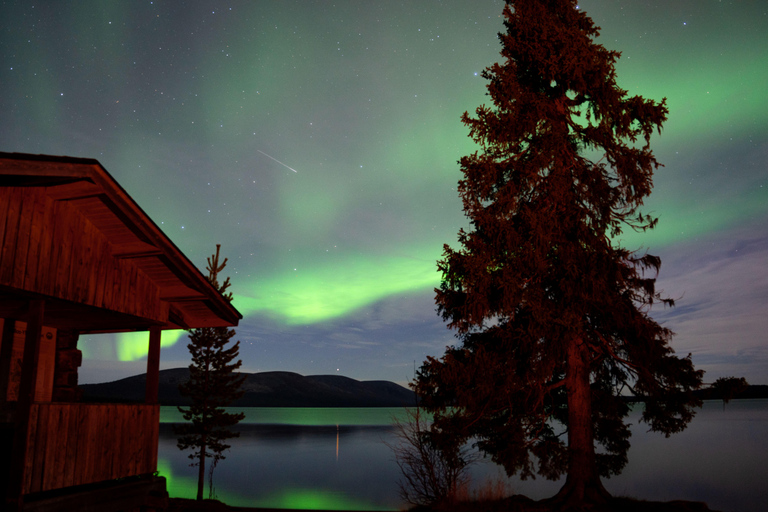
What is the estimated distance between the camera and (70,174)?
885 cm

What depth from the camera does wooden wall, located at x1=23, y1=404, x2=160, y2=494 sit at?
8.99m

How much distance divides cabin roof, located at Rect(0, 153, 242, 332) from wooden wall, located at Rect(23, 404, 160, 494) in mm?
2037

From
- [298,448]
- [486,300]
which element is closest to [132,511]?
[486,300]

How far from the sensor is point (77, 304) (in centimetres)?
1002

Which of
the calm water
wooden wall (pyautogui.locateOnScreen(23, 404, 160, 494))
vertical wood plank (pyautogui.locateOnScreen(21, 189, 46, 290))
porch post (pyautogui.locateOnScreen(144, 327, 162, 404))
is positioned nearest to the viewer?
vertical wood plank (pyautogui.locateOnScreen(21, 189, 46, 290))

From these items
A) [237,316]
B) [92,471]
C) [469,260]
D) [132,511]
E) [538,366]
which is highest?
[469,260]

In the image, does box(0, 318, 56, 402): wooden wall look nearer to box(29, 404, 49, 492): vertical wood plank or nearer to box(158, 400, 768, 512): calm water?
box(29, 404, 49, 492): vertical wood plank

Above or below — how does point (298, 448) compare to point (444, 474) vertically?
below

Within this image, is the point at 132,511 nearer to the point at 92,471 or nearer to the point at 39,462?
the point at 92,471

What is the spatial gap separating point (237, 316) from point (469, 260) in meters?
6.35

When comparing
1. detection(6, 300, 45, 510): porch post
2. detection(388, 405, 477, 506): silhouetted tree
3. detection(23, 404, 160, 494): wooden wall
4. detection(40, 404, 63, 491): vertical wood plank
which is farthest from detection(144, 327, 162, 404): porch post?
detection(388, 405, 477, 506): silhouetted tree

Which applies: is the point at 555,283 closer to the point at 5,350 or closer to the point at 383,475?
the point at 5,350

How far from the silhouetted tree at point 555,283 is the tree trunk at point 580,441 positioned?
3 cm

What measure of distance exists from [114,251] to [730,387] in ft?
48.4
